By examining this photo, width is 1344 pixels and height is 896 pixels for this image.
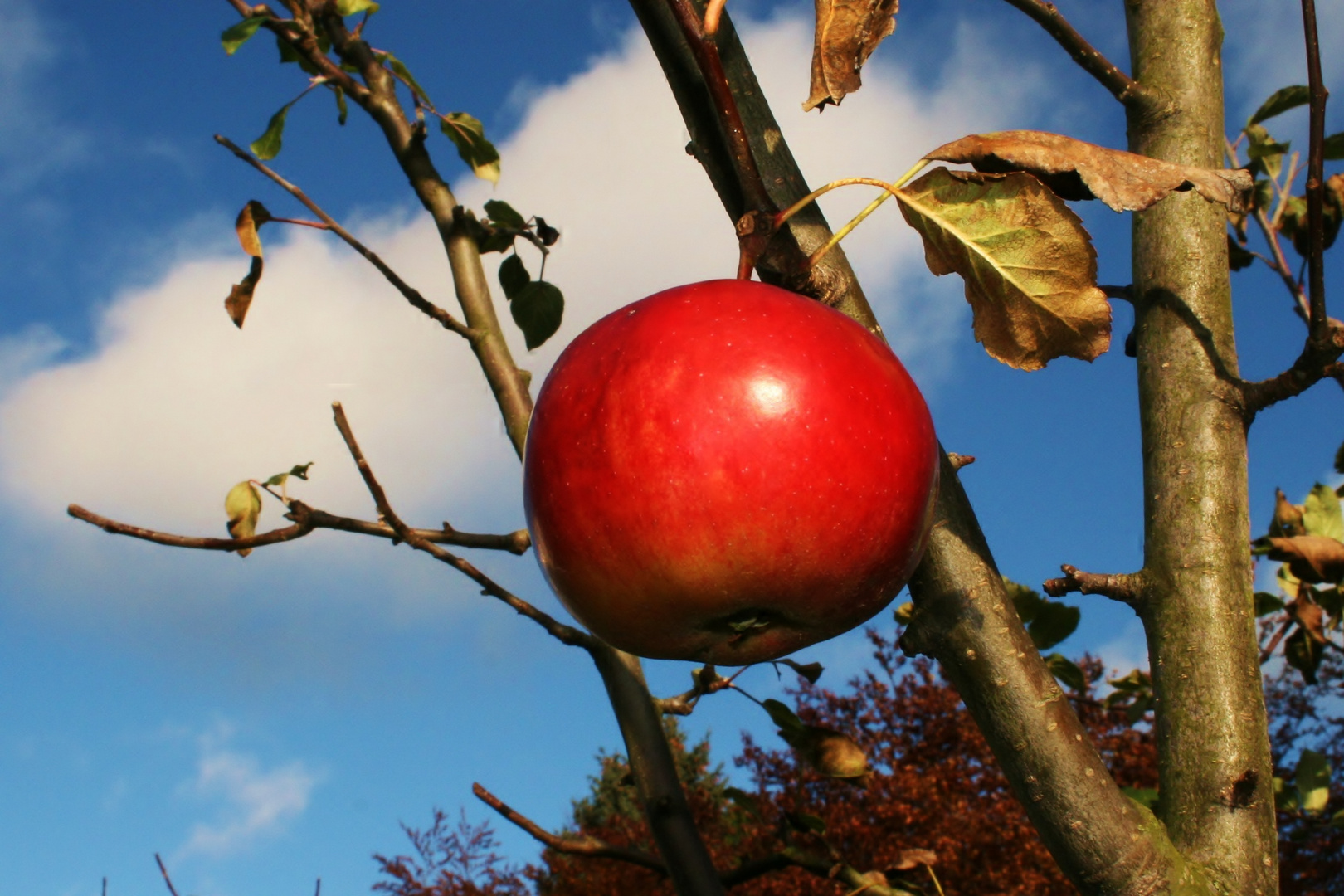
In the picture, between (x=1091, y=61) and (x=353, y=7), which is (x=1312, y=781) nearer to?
(x=1091, y=61)

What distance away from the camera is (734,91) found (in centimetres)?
115

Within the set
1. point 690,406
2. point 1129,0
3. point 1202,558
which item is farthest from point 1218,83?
point 690,406

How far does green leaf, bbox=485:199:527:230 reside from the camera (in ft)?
5.82

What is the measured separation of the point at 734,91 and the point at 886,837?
13.5 feet

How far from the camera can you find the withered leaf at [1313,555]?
1846mm

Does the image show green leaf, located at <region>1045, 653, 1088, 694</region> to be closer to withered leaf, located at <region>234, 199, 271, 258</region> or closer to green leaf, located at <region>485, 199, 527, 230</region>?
green leaf, located at <region>485, 199, 527, 230</region>

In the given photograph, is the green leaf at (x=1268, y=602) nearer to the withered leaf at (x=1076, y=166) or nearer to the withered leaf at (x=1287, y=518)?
the withered leaf at (x=1287, y=518)

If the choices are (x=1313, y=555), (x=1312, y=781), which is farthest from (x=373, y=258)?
(x=1312, y=781)

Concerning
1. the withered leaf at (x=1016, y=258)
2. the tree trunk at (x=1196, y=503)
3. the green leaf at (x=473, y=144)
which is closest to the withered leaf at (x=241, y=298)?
the green leaf at (x=473, y=144)

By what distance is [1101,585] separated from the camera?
1.19m

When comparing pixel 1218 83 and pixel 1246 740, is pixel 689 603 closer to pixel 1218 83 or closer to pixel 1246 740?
pixel 1246 740

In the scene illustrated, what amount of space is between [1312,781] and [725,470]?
263cm

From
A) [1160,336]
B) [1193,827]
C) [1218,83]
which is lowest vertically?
[1193,827]

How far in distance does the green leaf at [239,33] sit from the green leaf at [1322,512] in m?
2.26
